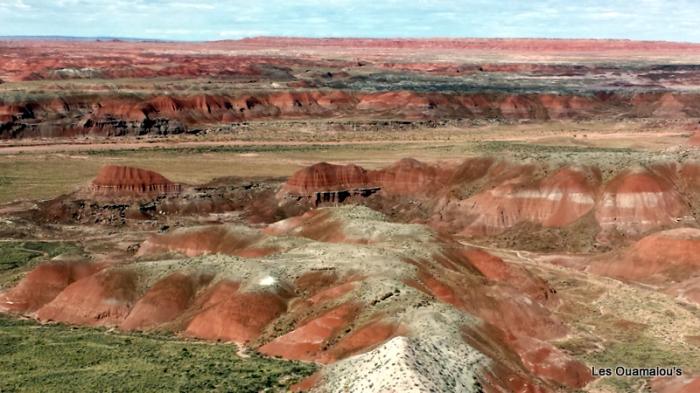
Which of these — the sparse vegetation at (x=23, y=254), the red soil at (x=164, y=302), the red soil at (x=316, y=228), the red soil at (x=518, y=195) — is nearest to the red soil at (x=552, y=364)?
the red soil at (x=164, y=302)

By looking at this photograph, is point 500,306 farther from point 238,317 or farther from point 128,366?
point 128,366

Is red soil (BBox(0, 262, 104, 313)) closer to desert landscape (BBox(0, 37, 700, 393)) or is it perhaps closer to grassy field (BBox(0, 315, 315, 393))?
desert landscape (BBox(0, 37, 700, 393))

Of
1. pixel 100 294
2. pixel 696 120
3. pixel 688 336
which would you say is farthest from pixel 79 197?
pixel 696 120

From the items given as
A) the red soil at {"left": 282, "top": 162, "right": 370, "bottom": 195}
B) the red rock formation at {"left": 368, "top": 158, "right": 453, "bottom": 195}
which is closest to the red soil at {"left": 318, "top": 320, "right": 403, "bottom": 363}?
the red soil at {"left": 282, "top": 162, "right": 370, "bottom": 195}

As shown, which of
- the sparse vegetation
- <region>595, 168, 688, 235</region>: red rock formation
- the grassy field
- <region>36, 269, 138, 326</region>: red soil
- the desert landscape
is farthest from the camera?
<region>595, 168, 688, 235</region>: red rock formation

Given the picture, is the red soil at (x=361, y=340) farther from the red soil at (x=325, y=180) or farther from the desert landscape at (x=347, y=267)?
the red soil at (x=325, y=180)

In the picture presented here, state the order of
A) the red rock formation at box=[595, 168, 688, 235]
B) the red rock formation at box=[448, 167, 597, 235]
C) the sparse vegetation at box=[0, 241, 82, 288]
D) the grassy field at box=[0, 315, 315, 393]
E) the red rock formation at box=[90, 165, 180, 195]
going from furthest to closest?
the red rock formation at box=[90, 165, 180, 195]
the red rock formation at box=[448, 167, 597, 235]
the red rock formation at box=[595, 168, 688, 235]
the sparse vegetation at box=[0, 241, 82, 288]
the grassy field at box=[0, 315, 315, 393]

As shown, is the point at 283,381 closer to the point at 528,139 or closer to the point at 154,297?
the point at 154,297
